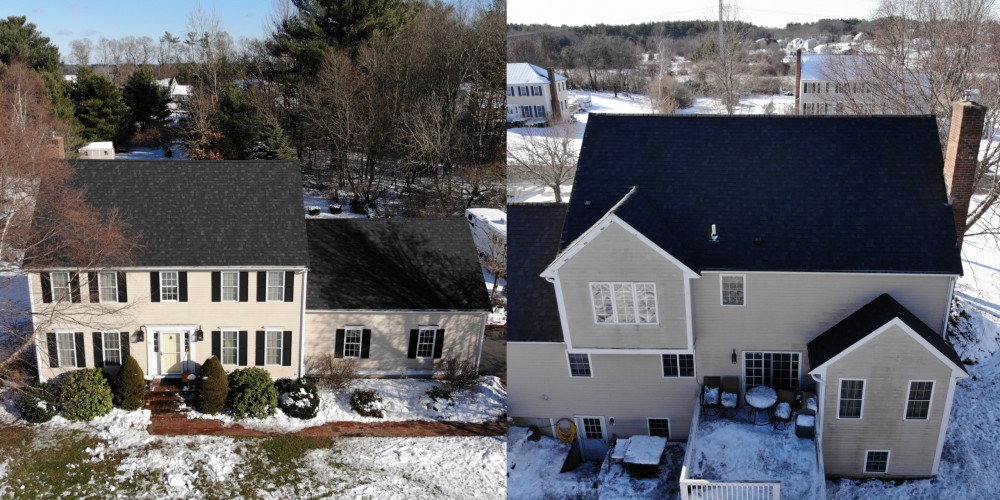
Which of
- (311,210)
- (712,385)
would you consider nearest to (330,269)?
(712,385)

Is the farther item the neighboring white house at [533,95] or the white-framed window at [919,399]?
the neighboring white house at [533,95]

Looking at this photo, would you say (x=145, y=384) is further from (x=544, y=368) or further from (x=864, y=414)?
(x=864, y=414)

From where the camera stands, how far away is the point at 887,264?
15906mm

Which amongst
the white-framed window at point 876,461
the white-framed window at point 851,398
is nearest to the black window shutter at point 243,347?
the white-framed window at point 851,398

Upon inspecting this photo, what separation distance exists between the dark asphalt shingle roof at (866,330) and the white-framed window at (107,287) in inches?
651

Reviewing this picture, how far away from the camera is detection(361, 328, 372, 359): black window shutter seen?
2284 centimetres

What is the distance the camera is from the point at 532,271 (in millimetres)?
18062

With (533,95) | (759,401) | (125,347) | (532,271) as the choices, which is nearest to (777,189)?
(759,401)

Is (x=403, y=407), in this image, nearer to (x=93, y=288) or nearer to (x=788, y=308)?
(x=93, y=288)

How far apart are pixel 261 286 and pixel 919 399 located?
604 inches

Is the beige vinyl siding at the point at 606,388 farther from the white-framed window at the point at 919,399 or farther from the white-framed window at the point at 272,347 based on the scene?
the white-framed window at the point at 272,347

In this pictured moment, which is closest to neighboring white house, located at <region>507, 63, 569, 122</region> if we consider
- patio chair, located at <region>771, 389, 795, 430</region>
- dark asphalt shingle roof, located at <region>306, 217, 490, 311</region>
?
dark asphalt shingle roof, located at <region>306, 217, 490, 311</region>

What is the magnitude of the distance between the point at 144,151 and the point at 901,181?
1726 inches

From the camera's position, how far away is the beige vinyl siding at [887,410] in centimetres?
1547
